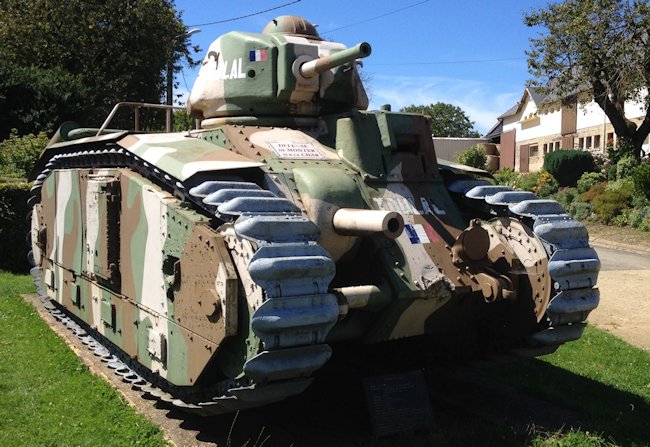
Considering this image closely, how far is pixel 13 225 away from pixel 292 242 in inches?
410

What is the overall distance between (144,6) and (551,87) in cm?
1602

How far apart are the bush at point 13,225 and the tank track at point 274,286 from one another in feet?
30.8

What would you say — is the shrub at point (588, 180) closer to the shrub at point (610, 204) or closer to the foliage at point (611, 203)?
the foliage at point (611, 203)

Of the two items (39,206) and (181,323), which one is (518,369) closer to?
(181,323)

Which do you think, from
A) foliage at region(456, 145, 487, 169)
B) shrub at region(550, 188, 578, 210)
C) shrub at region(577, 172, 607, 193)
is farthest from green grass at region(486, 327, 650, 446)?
foliage at region(456, 145, 487, 169)

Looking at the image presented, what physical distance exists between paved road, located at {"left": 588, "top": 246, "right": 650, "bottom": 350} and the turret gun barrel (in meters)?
5.44

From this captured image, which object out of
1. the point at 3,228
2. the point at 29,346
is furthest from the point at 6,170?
the point at 29,346

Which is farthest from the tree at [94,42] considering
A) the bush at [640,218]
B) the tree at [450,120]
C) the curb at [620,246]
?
the tree at [450,120]

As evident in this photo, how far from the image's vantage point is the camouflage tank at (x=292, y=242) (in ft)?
14.7

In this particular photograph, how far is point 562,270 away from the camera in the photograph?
532 centimetres

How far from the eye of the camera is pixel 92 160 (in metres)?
7.19

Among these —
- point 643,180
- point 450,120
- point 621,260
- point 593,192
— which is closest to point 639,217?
point 643,180

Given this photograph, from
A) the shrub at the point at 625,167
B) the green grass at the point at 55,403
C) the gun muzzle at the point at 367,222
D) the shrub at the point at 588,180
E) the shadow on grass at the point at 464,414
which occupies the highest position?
the shrub at the point at 625,167

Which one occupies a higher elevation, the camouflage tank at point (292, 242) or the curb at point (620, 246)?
the camouflage tank at point (292, 242)
